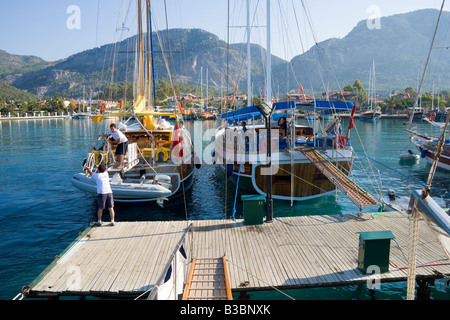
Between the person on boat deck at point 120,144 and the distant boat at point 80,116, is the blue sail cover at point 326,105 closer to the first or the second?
the person on boat deck at point 120,144

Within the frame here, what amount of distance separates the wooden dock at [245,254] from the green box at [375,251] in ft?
0.68

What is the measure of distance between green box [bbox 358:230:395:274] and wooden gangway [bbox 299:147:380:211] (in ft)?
12.1

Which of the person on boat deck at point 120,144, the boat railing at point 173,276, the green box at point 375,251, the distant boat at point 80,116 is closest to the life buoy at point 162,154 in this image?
the person on boat deck at point 120,144

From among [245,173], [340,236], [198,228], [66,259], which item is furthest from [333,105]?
[66,259]

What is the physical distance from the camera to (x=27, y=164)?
26.5 metres

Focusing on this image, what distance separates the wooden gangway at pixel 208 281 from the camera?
244 inches

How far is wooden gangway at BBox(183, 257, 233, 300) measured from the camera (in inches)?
244

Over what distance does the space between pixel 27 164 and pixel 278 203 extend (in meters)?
21.1

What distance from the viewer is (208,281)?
6.80m

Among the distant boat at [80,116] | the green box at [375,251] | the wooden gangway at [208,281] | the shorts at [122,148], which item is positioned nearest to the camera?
the wooden gangway at [208,281]

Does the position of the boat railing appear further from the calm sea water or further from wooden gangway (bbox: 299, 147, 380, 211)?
wooden gangway (bbox: 299, 147, 380, 211)

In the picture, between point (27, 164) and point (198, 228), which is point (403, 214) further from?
point (27, 164)

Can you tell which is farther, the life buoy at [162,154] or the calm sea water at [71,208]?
the life buoy at [162,154]

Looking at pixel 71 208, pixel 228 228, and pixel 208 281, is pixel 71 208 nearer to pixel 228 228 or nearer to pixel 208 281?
pixel 228 228
